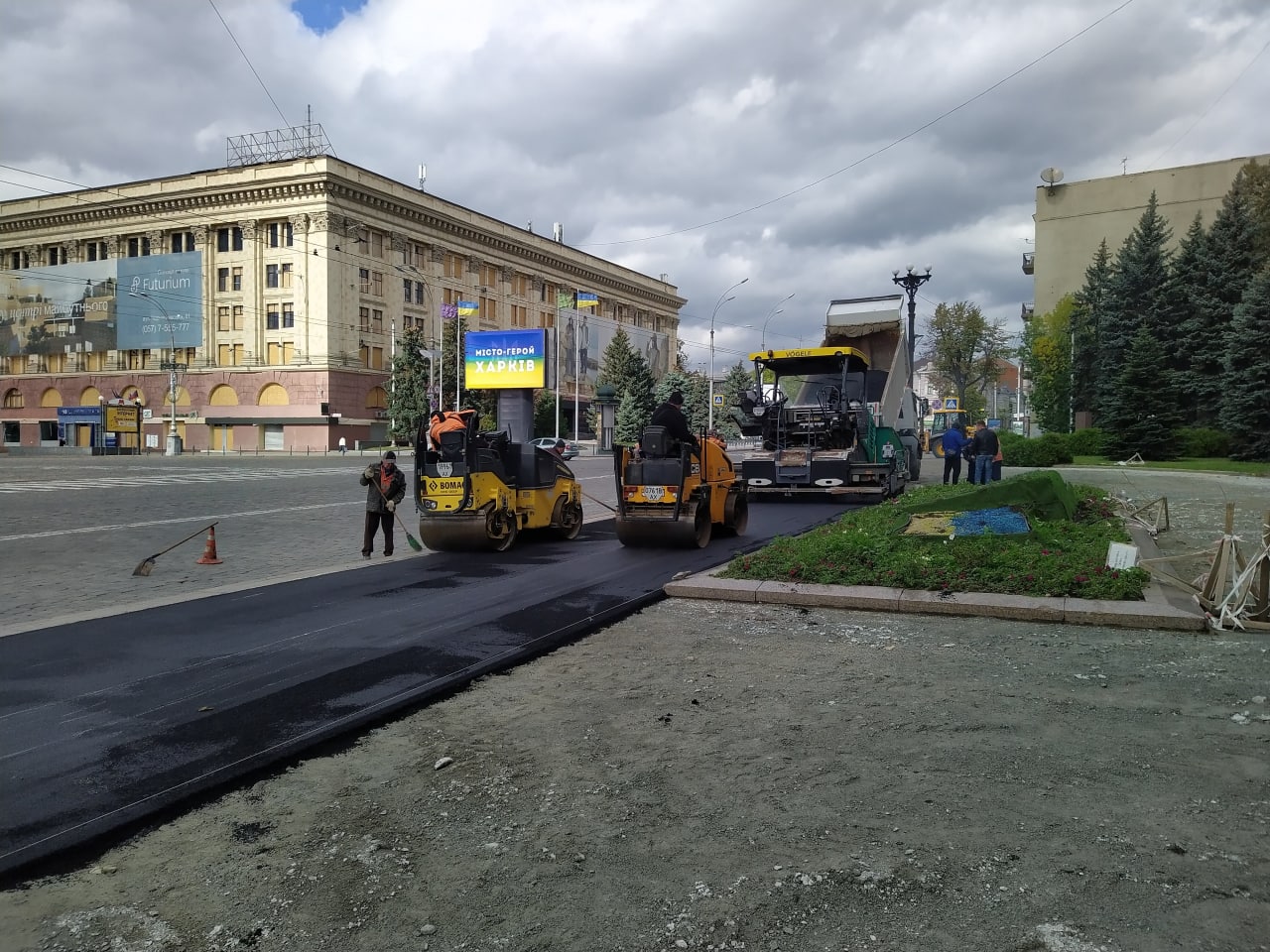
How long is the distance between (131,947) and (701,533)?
10042 mm

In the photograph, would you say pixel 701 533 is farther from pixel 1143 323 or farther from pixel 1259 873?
pixel 1143 323

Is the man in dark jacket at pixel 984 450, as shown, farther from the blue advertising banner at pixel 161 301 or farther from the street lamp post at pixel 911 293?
the blue advertising banner at pixel 161 301

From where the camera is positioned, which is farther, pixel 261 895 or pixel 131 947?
pixel 261 895

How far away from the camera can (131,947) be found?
292 cm

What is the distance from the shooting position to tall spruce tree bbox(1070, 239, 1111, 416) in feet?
154

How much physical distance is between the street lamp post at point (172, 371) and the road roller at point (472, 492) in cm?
5907

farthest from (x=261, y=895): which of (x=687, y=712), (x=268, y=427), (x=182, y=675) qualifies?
(x=268, y=427)

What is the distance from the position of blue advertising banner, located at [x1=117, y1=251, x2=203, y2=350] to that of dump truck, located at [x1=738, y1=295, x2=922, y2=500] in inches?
2288

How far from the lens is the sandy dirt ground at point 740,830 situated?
301cm

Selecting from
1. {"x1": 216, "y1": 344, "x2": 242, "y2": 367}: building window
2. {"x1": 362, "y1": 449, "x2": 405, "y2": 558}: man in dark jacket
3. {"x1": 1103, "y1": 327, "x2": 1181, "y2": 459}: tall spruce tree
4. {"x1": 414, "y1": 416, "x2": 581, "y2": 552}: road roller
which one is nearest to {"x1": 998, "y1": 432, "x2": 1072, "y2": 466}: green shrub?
{"x1": 1103, "y1": 327, "x2": 1181, "y2": 459}: tall spruce tree

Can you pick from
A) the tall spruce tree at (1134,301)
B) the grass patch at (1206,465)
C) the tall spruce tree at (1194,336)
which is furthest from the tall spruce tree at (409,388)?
the tall spruce tree at (1194,336)

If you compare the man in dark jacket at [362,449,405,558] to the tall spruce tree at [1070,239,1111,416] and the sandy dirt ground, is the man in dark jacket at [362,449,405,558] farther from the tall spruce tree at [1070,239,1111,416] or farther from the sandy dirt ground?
the tall spruce tree at [1070,239,1111,416]

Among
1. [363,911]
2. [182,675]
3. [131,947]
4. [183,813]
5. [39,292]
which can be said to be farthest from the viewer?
[39,292]

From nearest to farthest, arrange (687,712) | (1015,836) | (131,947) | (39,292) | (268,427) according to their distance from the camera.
Answer: (131,947), (1015,836), (687,712), (268,427), (39,292)
